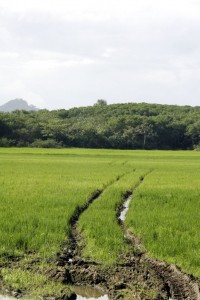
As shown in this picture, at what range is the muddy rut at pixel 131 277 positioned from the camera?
18.2 ft

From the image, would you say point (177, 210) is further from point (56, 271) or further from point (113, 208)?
point (56, 271)

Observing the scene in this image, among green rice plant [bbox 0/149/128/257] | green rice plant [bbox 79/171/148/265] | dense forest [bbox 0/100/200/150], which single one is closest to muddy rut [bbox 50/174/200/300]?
green rice plant [bbox 79/171/148/265]

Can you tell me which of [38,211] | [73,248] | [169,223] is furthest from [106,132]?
[73,248]

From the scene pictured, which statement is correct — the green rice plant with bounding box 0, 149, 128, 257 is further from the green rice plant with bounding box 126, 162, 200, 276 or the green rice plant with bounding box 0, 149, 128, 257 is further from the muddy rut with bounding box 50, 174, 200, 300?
the green rice plant with bounding box 126, 162, 200, 276

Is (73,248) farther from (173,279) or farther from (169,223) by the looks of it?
(169,223)

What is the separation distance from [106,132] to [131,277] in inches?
2923

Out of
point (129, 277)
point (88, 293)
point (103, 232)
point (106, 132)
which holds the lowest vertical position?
point (88, 293)

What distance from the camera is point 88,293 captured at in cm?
573

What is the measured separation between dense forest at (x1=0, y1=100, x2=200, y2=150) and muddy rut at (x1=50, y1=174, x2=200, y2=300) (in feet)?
197

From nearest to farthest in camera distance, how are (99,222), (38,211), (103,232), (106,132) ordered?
(103,232) → (99,222) → (38,211) → (106,132)

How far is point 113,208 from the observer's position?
11.6 metres

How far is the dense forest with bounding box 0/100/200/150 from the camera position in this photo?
70062 mm

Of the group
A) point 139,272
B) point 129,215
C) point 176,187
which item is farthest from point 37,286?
point 176,187

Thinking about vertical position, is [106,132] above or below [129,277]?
above
